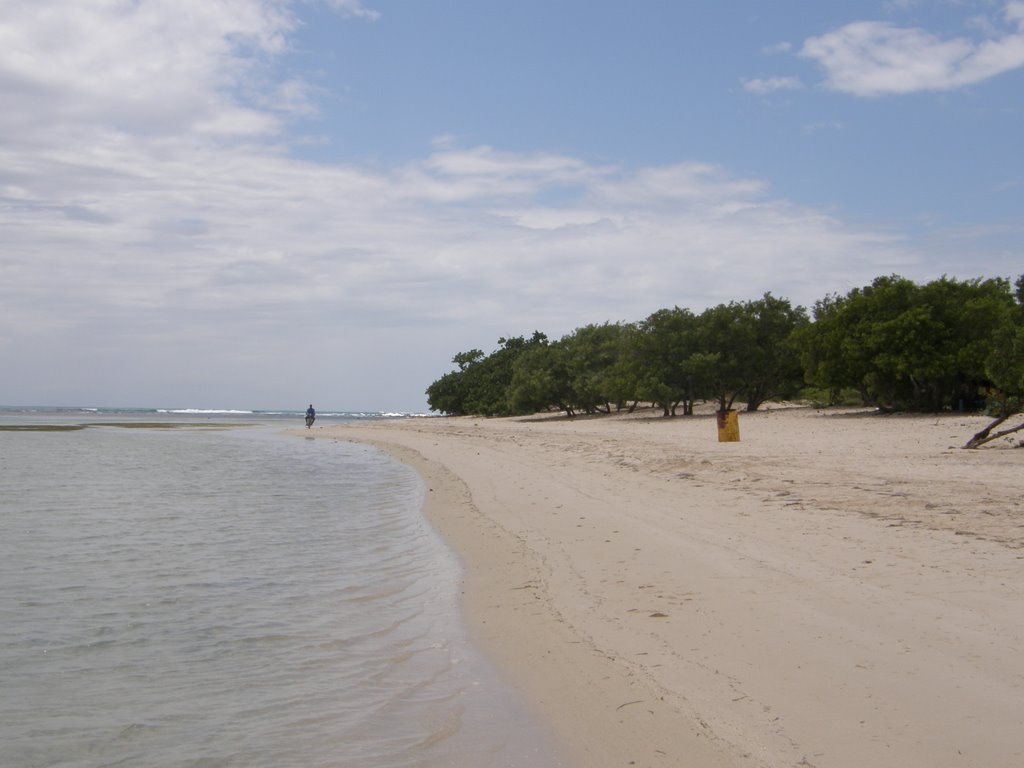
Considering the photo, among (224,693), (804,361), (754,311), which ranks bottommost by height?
(224,693)

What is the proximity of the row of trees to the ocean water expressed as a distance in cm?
1408

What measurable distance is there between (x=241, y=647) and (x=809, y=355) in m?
30.3

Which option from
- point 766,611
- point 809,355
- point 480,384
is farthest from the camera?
point 480,384

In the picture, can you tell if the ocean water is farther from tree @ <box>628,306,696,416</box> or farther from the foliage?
tree @ <box>628,306,696,416</box>

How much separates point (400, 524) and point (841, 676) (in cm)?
939

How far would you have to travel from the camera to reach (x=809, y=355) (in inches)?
1332

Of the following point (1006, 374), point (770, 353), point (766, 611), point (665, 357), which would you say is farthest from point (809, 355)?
point (766, 611)

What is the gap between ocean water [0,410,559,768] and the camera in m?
4.90

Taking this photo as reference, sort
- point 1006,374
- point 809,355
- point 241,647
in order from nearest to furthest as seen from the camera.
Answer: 1. point 241,647
2. point 1006,374
3. point 809,355

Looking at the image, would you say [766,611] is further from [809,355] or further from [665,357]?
[665,357]

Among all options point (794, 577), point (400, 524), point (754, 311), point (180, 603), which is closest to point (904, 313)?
point (754, 311)

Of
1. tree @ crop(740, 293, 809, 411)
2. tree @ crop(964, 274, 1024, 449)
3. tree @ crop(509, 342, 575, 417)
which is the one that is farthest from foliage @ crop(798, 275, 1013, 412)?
tree @ crop(509, 342, 575, 417)

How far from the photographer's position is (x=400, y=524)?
13.8 metres

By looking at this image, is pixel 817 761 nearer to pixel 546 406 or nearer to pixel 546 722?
pixel 546 722
